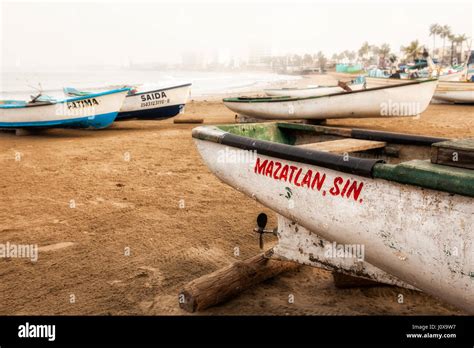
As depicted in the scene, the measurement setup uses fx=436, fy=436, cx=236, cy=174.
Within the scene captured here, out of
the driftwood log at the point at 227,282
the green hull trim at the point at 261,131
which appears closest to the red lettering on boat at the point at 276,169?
the driftwood log at the point at 227,282

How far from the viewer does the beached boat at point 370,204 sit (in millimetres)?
2382

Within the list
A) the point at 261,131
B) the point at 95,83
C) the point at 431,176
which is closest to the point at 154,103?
the point at 261,131

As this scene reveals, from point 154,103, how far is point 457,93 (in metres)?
13.8

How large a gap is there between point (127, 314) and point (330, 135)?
116 inches

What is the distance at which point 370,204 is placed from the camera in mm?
2723

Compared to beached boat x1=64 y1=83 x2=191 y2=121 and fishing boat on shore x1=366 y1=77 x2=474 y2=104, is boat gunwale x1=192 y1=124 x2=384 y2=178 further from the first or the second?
fishing boat on shore x1=366 y1=77 x2=474 y2=104

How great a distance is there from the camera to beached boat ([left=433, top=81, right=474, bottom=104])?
754 inches

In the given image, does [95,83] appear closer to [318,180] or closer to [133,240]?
[133,240]

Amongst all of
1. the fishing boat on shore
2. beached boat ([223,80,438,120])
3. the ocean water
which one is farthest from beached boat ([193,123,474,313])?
the ocean water

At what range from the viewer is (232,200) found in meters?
5.95

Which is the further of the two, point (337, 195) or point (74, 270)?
point (74, 270)

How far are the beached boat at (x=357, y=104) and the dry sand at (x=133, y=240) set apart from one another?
14.3 feet
